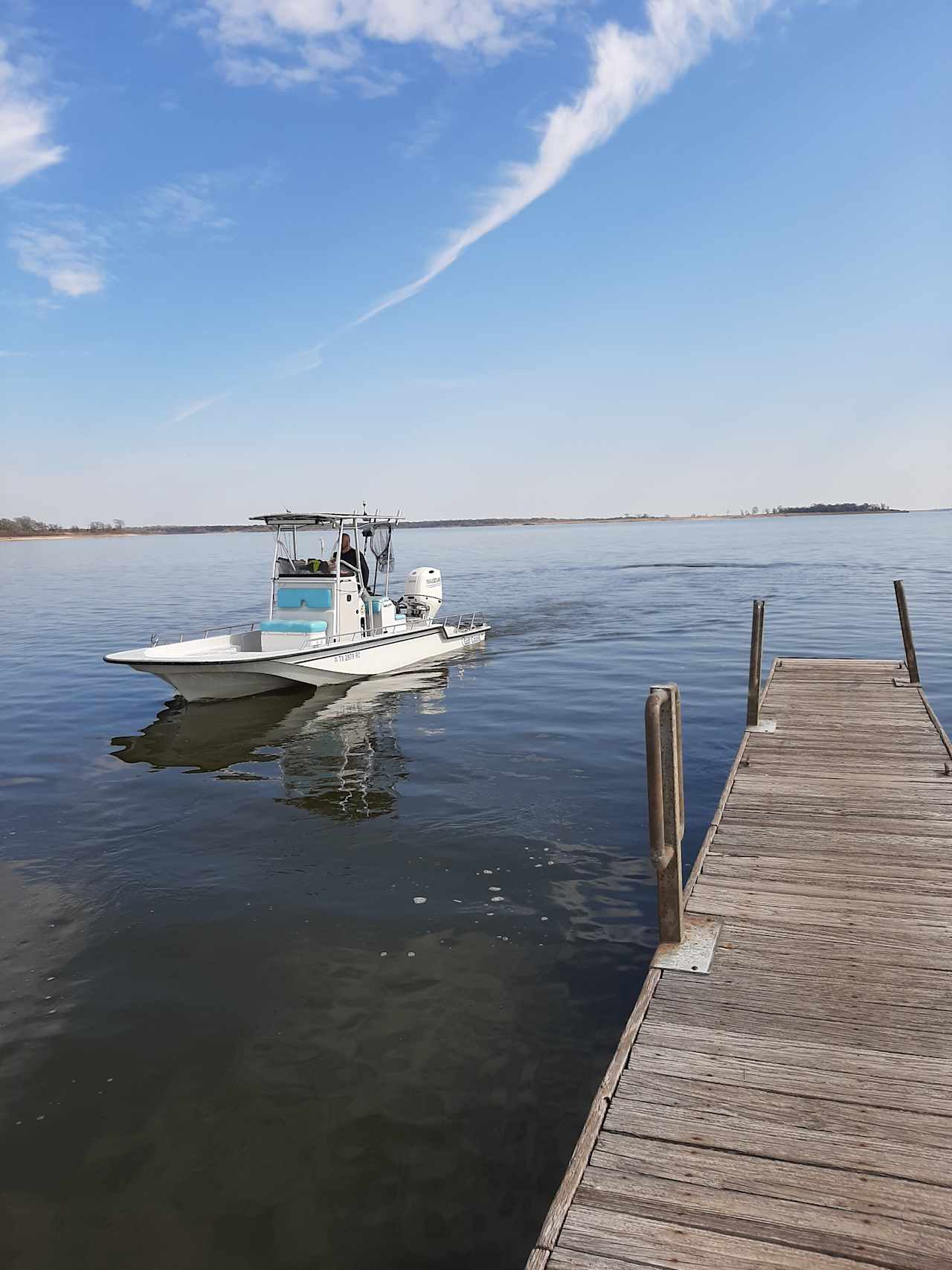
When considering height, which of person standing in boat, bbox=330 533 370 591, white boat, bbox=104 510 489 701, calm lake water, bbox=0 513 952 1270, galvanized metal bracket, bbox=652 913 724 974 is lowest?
calm lake water, bbox=0 513 952 1270

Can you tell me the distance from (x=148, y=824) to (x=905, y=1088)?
886 centimetres

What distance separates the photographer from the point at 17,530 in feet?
584

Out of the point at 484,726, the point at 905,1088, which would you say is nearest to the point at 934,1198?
the point at 905,1088

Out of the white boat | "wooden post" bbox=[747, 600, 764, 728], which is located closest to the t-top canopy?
the white boat

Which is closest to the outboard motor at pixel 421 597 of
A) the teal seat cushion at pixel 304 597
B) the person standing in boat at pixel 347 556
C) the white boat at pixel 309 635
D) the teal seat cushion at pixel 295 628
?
the white boat at pixel 309 635

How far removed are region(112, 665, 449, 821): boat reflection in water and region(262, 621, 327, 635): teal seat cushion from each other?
1435 millimetres

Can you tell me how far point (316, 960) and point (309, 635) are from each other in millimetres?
11092

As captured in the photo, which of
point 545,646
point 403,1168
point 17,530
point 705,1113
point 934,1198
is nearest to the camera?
point 934,1198

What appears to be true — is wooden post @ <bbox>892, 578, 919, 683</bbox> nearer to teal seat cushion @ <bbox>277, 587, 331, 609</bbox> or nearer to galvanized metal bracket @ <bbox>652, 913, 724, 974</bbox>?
galvanized metal bracket @ <bbox>652, 913, 724, 974</bbox>

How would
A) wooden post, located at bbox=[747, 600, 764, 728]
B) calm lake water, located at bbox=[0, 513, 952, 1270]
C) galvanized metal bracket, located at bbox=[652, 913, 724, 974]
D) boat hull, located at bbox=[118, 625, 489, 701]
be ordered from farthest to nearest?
1. boat hull, located at bbox=[118, 625, 489, 701]
2. wooden post, located at bbox=[747, 600, 764, 728]
3. galvanized metal bracket, located at bbox=[652, 913, 724, 974]
4. calm lake water, located at bbox=[0, 513, 952, 1270]

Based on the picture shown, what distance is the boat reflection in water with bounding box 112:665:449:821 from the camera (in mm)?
11523

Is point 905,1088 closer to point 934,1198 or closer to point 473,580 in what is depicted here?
point 934,1198

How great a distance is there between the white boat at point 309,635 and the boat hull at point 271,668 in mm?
19

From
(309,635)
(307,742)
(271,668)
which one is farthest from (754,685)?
(309,635)
